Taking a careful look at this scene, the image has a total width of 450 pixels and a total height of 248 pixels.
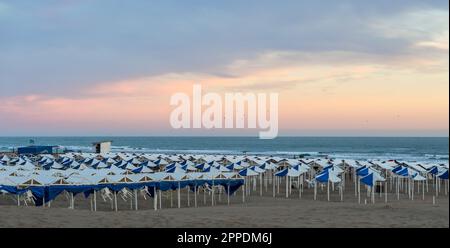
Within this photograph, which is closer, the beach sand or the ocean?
the beach sand

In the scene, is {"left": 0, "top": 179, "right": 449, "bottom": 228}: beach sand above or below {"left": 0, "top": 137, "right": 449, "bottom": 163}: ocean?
above

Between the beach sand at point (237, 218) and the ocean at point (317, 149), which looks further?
the ocean at point (317, 149)

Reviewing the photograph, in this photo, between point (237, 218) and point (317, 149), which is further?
point (317, 149)

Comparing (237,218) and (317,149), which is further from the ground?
(237,218)

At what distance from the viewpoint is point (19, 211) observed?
15.0 metres

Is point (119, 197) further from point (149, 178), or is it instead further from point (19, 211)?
point (19, 211)

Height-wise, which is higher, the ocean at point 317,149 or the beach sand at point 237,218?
the beach sand at point 237,218

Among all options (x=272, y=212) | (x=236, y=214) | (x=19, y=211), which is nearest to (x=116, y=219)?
(x=19, y=211)
